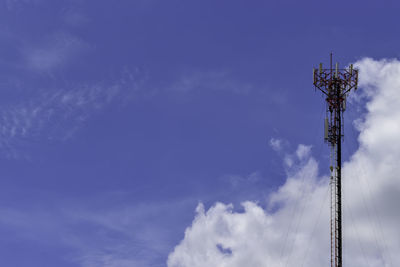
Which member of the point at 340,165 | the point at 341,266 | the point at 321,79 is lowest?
the point at 341,266

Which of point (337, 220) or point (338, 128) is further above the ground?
point (338, 128)

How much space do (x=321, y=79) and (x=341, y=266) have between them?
35545 mm

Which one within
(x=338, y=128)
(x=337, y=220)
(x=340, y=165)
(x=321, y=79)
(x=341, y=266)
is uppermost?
(x=321, y=79)

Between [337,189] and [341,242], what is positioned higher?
[337,189]

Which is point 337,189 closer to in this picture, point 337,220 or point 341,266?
point 337,220

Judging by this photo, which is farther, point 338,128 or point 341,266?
point 338,128

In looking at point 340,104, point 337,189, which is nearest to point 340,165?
point 337,189

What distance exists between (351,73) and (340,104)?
21.4ft

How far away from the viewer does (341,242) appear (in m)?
113

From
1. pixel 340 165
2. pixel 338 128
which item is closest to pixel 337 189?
pixel 340 165

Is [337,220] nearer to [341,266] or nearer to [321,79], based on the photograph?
[341,266]

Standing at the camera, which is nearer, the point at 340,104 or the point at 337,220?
the point at 337,220

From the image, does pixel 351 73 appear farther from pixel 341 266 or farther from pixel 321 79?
pixel 341 266

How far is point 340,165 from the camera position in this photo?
392 feet
